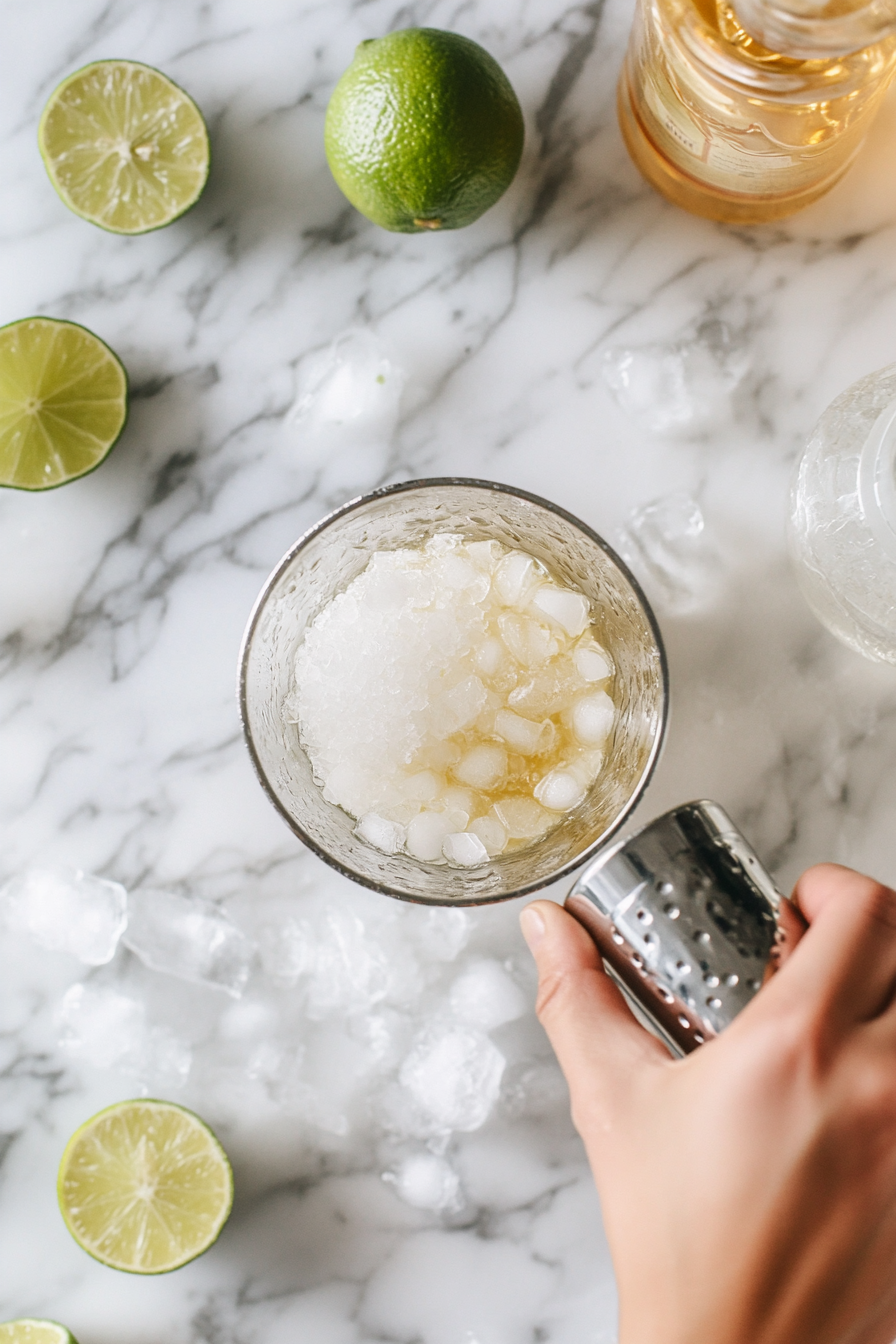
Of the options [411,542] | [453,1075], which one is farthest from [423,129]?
[453,1075]

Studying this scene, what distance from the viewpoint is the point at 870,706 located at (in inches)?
46.1

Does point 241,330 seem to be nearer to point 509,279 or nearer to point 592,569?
point 509,279

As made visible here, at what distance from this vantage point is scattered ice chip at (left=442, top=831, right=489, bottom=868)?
39.6 inches

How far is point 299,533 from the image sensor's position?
1183 mm

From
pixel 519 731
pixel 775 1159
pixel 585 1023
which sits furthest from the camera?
pixel 519 731

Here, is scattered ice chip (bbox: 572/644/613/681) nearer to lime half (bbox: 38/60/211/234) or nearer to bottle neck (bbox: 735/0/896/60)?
bottle neck (bbox: 735/0/896/60)

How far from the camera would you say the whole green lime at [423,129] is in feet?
3.32

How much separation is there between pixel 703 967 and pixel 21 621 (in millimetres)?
817

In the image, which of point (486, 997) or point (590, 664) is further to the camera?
point (486, 997)

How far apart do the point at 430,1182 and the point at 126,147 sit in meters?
1.16

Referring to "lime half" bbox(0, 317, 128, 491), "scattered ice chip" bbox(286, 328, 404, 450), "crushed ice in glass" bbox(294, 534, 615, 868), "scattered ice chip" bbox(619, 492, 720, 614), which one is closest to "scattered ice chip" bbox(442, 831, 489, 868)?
"crushed ice in glass" bbox(294, 534, 615, 868)

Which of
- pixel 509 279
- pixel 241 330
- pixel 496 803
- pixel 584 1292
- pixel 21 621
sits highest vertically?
pixel 509 279

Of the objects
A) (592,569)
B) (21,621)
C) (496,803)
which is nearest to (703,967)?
(496,803)

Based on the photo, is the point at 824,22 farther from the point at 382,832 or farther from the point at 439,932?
the point at 439,932
